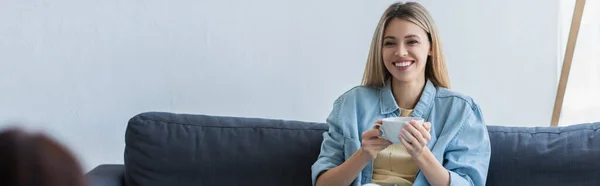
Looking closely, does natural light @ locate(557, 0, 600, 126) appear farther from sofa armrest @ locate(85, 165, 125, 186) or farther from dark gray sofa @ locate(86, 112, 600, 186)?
sofa armrest @ locate(85, 165, 125, 186)

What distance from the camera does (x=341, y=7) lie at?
226 cm

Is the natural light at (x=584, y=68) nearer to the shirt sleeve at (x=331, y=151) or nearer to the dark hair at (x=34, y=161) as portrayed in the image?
the shirt sleeve at (x=331, y=151)

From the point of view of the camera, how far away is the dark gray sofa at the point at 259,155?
191 cm

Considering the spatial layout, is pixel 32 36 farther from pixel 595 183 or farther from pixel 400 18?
pixel 595 183

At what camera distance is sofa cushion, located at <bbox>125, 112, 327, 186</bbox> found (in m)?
1.92

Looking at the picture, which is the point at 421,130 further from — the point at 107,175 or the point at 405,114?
the point at 107,175

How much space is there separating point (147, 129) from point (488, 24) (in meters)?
1.12

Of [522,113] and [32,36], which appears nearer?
[32,36]

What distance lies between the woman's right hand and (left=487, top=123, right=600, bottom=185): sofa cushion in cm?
40

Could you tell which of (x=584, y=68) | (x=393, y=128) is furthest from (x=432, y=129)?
(x=584, y=68)

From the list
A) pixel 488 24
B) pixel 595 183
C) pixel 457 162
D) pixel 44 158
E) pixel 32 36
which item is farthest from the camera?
pixel 488 24

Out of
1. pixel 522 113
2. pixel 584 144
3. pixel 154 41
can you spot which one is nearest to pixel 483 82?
pixel 522 113

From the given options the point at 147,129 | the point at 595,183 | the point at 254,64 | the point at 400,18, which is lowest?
the point at 595,183

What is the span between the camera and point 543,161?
6.27ft
